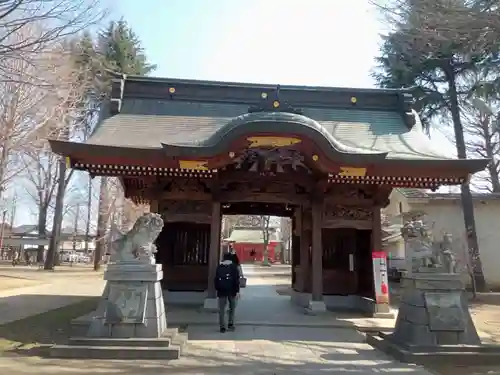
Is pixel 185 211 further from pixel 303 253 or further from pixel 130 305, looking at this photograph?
pixel 130 305

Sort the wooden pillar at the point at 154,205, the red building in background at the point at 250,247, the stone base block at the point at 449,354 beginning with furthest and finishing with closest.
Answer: the red building in background at the point at 250,247
the wooden pillar at the point at 154,205
the stone base block at the point at 449,354

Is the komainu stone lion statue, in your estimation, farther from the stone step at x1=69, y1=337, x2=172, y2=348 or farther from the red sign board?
the red sign board

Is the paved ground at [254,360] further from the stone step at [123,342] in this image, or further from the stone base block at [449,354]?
the stone step at [123,342]

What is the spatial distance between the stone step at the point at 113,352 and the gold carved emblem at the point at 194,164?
4198 millimetres

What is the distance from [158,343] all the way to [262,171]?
560cm

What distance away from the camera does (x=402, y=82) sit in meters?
18.8

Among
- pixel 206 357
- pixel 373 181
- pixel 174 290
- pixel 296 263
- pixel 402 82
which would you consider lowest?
pixel 206 357

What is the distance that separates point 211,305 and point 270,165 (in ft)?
12.3

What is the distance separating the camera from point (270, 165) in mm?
10977

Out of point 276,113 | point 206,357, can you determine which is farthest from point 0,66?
point 206,357

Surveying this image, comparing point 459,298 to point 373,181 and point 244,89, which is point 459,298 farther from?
point 244,89

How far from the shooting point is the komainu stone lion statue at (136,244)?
7.13m

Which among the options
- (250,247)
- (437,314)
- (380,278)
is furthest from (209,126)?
(250,247)

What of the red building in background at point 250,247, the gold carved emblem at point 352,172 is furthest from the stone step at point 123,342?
the red building in background at point 250,247
